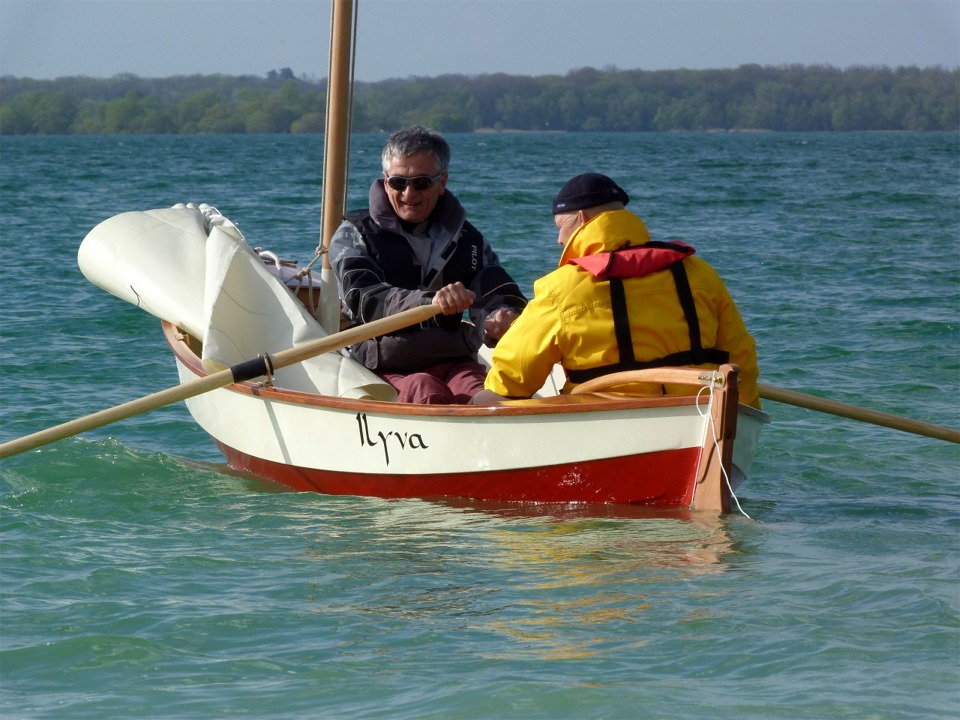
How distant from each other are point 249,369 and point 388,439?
70 cm

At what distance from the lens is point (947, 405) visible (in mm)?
8391

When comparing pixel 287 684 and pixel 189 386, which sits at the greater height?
pixel 189 386

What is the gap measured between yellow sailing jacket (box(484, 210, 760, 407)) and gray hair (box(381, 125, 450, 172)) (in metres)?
1.22

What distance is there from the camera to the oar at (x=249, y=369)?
18.5 feet

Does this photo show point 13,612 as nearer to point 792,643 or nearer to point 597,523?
point 597,523

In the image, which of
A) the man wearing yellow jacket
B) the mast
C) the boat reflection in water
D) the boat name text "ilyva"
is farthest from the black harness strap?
the mast

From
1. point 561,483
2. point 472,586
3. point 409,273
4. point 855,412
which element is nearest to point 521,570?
point 472,586

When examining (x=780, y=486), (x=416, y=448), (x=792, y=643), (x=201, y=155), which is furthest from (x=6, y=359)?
(x=201, y=155)

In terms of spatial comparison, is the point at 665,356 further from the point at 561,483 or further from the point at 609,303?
the point at 561,483

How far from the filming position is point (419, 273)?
20.1 feet

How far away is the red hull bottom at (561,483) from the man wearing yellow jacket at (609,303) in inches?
12.3

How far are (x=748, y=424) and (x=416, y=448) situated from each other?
1.40 meters

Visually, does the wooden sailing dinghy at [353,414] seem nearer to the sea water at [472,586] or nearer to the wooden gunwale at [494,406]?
the wooden gunwale at [494,406]

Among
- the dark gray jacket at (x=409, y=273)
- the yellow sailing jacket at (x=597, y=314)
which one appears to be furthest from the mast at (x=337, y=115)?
the yellow sailing jacket at (x=597, y=314)
